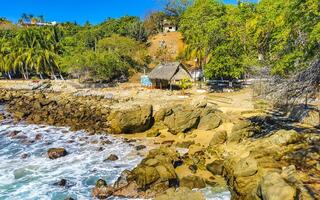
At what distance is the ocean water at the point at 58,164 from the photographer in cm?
1758

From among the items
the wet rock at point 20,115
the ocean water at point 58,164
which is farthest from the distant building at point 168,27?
the ocean water at point 58,164

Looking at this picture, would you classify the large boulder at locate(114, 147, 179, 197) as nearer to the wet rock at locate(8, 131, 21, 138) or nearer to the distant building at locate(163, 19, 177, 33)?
the wet rock at locate(8, 131, 21, 138)

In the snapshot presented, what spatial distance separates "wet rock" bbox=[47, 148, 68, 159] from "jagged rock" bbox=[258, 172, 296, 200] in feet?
47.1

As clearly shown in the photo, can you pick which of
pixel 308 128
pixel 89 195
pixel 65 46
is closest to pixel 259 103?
pixel 308 128

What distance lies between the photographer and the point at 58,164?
2152 cm

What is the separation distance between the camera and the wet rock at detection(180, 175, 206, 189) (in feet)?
55.1

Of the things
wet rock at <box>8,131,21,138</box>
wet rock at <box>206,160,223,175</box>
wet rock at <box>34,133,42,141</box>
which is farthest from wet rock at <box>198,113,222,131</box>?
wet rock at <box>8,131,21,138</box>

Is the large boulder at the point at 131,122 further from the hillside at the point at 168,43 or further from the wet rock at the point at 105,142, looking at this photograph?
the hillside at the point at 168,43

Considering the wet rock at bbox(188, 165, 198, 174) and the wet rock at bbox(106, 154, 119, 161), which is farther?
the wet rock at bbox(106, 154, 119, 161)

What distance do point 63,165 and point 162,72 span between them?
27.6 metres

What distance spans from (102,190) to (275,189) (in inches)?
332

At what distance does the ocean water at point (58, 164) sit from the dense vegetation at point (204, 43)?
824 centimetres

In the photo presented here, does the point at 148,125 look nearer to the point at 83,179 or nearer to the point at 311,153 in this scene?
the point at 83,179

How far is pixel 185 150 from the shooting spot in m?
22.9
